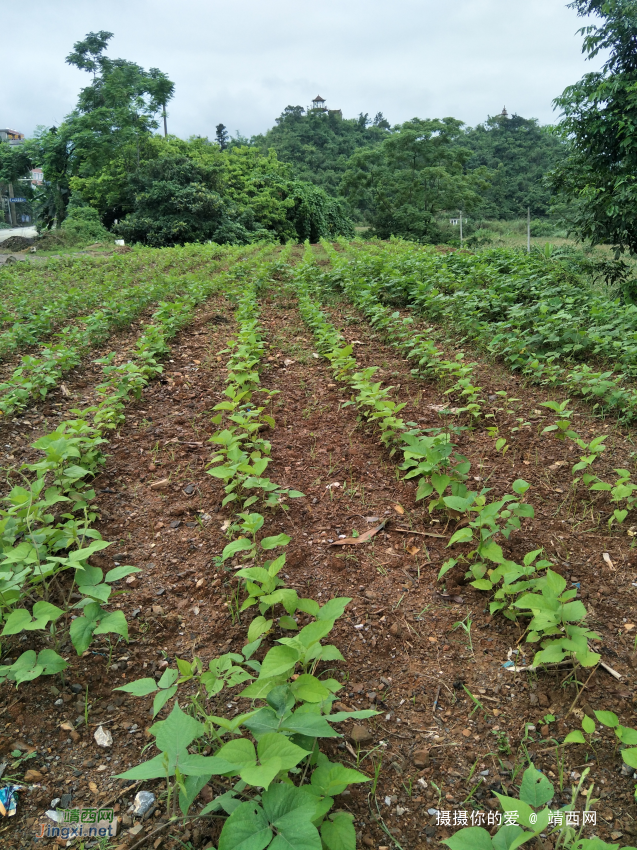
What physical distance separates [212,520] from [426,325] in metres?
4.01

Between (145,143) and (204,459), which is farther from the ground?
(145,143)

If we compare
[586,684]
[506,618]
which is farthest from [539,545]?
[586,684]

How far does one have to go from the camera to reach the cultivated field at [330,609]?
1326 mm

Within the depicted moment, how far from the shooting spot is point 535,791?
1229mm

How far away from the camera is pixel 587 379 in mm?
3602

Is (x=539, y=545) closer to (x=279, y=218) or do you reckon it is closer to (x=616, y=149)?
(x=616, y=149)

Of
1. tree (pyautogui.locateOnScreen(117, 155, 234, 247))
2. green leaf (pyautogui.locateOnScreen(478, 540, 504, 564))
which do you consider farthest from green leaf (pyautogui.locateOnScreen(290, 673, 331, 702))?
tree (pyautogui.locateOnScreen(117, 155, 234, 247))

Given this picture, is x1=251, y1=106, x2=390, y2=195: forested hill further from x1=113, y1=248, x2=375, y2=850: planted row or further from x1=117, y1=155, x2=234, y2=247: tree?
x1=113, y1=248, x2=375, y2=850: planted row

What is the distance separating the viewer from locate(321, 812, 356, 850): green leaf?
1169 millimetres

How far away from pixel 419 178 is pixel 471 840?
32.5 meters

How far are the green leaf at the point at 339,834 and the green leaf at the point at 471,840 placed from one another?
22 centimetres

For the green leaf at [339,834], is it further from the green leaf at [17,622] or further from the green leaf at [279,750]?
the green leaf at [17,622]

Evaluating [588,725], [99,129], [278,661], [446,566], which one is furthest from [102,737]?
[99,129]

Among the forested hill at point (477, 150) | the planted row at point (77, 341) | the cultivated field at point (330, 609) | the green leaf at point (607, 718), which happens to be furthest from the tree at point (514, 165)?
the green leaf at point (607, 718)
